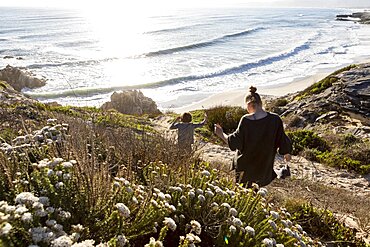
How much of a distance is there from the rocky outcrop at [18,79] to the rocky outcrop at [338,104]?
17.3 m

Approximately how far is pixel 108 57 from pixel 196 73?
10959mm

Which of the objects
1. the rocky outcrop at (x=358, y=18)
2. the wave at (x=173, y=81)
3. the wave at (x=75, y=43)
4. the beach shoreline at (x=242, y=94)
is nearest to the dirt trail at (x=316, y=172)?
the beach shoreline at (x=242, y=94)

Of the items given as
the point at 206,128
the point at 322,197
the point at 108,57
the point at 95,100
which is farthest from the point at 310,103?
the point at 108,57

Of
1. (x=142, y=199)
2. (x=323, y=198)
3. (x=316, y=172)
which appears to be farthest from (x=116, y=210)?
(x=316, y=172)

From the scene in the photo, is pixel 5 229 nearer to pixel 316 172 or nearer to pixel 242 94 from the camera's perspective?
pixel 316 172

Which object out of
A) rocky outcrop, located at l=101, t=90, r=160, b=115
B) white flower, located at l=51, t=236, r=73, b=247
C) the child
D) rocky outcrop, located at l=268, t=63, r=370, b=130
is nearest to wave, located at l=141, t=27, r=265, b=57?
rocky outcrop, located at l=101, t=90, r=160, b=115

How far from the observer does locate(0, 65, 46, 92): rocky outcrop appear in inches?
973

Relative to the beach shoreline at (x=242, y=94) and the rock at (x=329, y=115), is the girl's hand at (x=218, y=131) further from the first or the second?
the beach shoreline at (x=242, y=94)

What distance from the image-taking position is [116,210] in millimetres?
2490

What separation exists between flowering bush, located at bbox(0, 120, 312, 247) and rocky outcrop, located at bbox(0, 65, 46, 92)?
23161mm

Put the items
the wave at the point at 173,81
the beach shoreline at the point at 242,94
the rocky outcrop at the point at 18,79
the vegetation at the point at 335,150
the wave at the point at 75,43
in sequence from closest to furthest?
the vegetation at the point at 335,150, the beach shoreline at the point at 242,94, the wave at the point at 173,81, the rocky outcrop at the point at 18,79, the wave at the point at 75,43

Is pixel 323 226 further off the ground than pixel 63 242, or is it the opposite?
pixel 63 242

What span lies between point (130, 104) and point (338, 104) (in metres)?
9.49

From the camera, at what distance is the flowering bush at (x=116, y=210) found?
2102 mm
